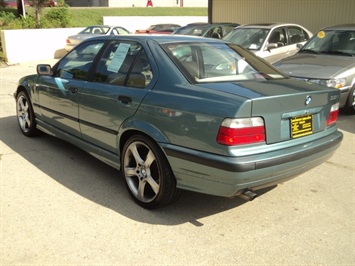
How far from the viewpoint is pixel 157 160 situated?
131 inches

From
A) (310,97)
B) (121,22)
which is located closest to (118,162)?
(310,97)

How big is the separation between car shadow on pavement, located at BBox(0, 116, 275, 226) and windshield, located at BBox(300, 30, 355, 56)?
15.6ft

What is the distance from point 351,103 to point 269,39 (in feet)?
9.90

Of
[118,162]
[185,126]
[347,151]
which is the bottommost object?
[347,151]

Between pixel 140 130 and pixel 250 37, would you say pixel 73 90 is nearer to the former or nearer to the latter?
pixel 140 130

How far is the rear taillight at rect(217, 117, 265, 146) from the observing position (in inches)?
113

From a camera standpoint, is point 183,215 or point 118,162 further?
point 118,162

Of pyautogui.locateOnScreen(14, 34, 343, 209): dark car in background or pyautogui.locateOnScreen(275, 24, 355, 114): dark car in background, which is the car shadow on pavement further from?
pyautogui.locateOnScreen(275, 24, 355, 114): dark car in background

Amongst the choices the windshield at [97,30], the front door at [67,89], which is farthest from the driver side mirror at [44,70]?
the windshield at [97,30]

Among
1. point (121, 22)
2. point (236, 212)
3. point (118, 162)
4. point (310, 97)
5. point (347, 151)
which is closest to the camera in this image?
point (310, 97)

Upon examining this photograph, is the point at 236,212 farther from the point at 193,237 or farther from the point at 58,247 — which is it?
the point at 58,247

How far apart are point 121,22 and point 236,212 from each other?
29.7 metres

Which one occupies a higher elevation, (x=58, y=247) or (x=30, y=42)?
(x=30, y=42)

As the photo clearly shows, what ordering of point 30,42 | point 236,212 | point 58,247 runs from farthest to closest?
point 30,42, point 236,212, point 58,247
